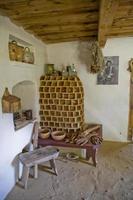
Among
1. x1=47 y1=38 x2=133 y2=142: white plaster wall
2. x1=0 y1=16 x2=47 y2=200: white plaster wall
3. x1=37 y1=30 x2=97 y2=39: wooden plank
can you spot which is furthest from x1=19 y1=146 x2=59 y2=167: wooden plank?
x1=37 y1=30 x2=97 y2=39: wooden plank

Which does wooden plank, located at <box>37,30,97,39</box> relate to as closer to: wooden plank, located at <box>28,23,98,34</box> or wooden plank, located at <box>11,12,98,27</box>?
wooden plank, located at <box>28,23,98,34</box>

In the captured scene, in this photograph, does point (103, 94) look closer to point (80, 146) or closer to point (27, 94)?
point (80, 146)

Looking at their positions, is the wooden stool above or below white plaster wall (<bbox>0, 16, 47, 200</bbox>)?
below

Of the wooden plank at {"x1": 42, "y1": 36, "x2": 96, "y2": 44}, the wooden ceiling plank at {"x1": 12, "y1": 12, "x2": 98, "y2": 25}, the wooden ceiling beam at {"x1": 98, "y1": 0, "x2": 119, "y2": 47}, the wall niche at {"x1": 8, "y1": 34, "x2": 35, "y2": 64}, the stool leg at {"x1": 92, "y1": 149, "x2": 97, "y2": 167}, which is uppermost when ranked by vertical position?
the wooden ceiling plank at {"x1": 12, "y1": 12, "x2": 98, "y2": 25}

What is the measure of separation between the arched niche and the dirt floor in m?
1.08

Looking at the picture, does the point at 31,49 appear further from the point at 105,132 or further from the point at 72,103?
the point at 105,132

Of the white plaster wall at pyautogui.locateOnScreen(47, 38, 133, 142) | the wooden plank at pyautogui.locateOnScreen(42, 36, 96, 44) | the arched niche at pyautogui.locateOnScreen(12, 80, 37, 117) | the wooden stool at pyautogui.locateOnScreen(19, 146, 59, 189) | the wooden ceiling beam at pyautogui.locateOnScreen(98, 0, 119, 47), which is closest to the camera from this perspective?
the wooden ceiling beam at pyautogui.locateOnScreen(98, 0, 119, 47)

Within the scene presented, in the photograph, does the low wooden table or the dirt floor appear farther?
the low wooden table

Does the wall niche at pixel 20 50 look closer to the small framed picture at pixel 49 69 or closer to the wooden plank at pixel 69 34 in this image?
the wooden plank at pixel 69 34

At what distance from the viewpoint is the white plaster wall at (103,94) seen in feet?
12.4

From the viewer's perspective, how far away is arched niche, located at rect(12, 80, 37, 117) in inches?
135

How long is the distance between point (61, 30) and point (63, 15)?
2.21ft

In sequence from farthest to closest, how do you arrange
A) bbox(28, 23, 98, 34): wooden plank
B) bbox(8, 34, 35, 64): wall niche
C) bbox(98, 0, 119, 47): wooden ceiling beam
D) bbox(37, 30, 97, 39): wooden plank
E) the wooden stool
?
bbox(37, 30, 97, 39): wooden plank, bbox(28, 23, 98, 34): wooden plank, bbox(8, 34, 35, 64): wall niche, the wooden stool, bbox(98, 0, 119, 47): wooden ceiling beam

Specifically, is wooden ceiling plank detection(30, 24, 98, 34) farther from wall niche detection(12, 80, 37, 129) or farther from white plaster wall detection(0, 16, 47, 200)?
wall niche detection(12, 80, 37, 129)
